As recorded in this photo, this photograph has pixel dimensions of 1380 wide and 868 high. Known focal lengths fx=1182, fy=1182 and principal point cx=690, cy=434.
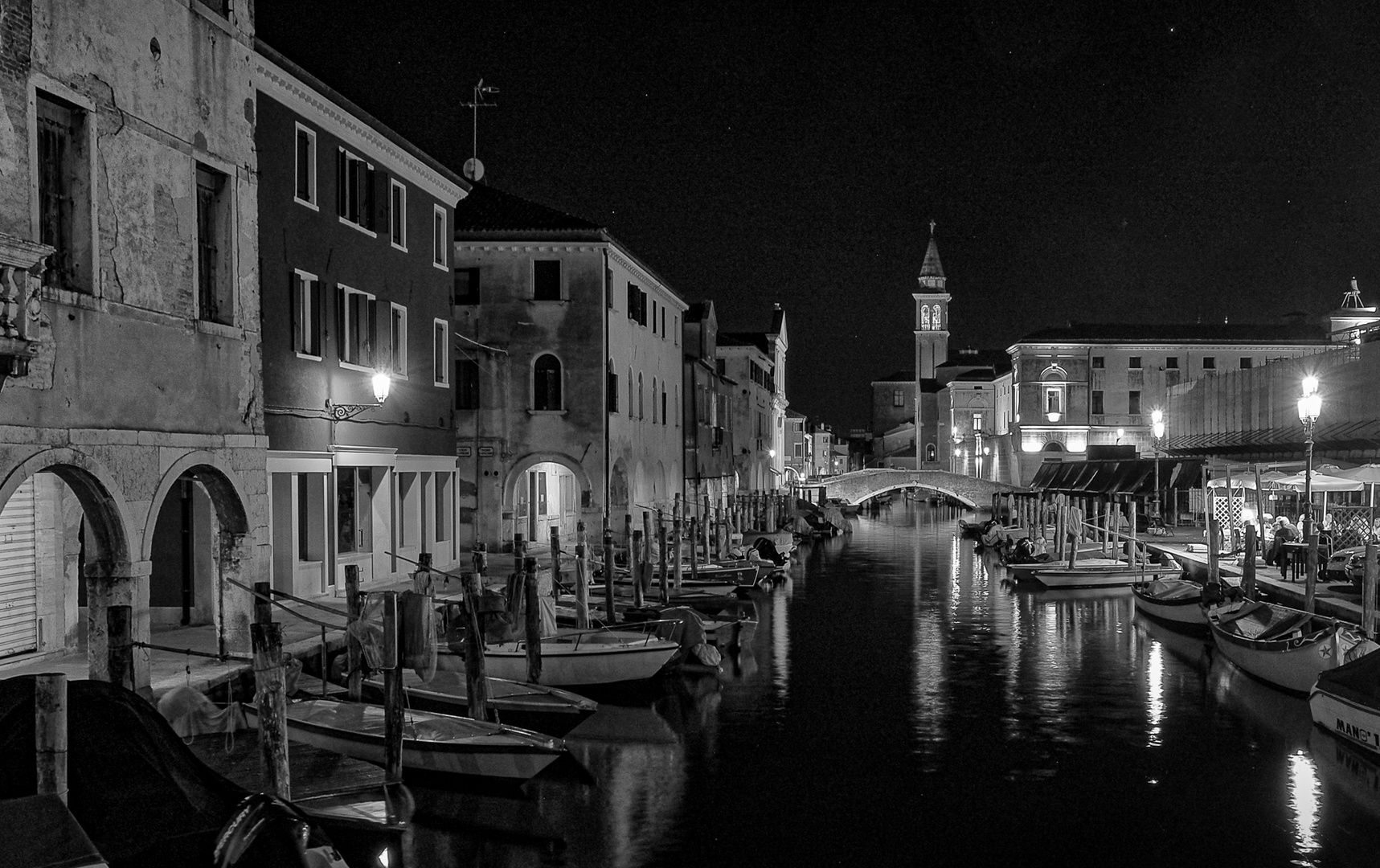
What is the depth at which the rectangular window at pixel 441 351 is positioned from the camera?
2333 centimetres

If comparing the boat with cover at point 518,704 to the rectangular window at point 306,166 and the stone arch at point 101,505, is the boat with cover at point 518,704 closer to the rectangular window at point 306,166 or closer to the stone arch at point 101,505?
the stone arch at point 101,505

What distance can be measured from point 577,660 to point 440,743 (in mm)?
5053

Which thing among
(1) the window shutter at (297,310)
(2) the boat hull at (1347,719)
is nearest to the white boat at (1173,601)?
(2) the boat hull at (1347,719)

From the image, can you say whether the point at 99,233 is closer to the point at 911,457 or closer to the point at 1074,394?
the point at 1074,394

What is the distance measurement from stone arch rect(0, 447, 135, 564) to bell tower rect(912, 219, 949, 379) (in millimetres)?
105836

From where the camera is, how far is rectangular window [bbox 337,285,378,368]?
18.7 metres

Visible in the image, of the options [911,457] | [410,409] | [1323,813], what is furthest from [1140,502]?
[911,457]

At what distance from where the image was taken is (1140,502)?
46.0 m

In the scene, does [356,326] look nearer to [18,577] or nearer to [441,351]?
[441,351]

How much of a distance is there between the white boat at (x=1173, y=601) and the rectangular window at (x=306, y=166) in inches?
674

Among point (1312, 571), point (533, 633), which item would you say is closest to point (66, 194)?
point (533, 633)

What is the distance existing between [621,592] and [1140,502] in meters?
28.8

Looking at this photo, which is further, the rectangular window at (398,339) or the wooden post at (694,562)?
the wooden post at (694,562)

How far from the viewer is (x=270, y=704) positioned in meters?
9.32
